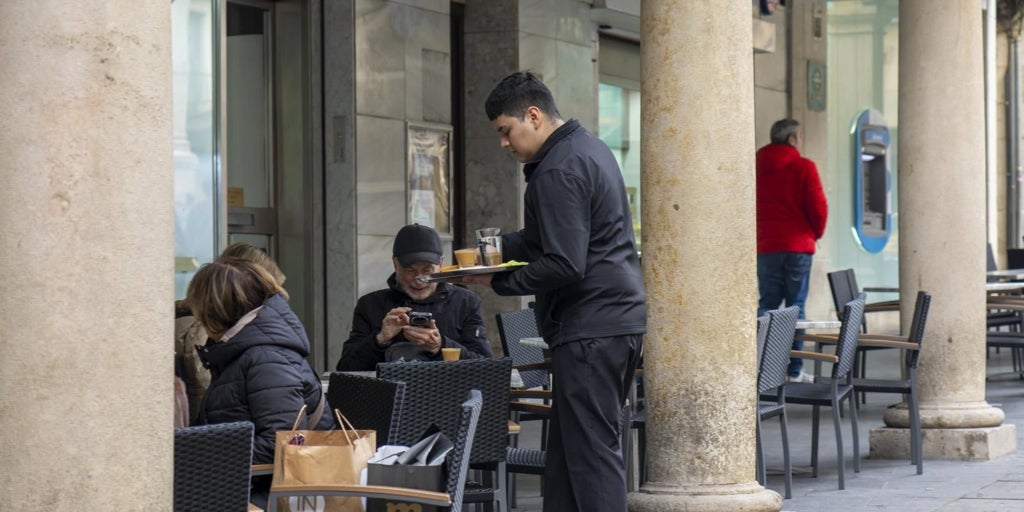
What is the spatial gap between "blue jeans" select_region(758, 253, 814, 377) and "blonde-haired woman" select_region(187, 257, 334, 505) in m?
7.63

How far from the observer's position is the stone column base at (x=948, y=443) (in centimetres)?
888

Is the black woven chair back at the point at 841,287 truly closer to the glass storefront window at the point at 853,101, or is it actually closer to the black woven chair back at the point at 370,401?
the glass storefront window at the point at 853,101

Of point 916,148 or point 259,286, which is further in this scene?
point 916,148

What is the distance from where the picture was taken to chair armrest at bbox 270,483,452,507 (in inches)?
168

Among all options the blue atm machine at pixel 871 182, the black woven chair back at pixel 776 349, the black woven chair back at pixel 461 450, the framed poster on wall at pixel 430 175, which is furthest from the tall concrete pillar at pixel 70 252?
the blue atm machine at pixel 871 182

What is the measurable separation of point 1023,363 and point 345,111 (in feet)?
24.4

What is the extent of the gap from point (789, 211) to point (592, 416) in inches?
287

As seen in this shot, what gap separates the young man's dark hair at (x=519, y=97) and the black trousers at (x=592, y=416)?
0.75 meters

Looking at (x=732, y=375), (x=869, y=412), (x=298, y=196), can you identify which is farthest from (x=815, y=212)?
(x=732, y=375)

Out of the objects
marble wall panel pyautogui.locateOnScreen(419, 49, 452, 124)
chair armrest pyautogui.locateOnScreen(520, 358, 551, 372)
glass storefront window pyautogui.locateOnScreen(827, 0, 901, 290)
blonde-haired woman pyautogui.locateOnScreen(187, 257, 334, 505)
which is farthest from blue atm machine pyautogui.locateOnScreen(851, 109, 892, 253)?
blonde-haired woman pyautogui.locateOnScreen(187, 257, 334, 505)

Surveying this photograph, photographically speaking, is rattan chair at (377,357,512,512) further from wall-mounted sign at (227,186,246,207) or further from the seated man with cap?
wall-mounted sign at (227,186,246,207)

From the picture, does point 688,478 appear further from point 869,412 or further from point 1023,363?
point 1023,363

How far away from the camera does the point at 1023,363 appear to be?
49.2ft

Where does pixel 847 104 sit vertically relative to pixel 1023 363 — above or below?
above
